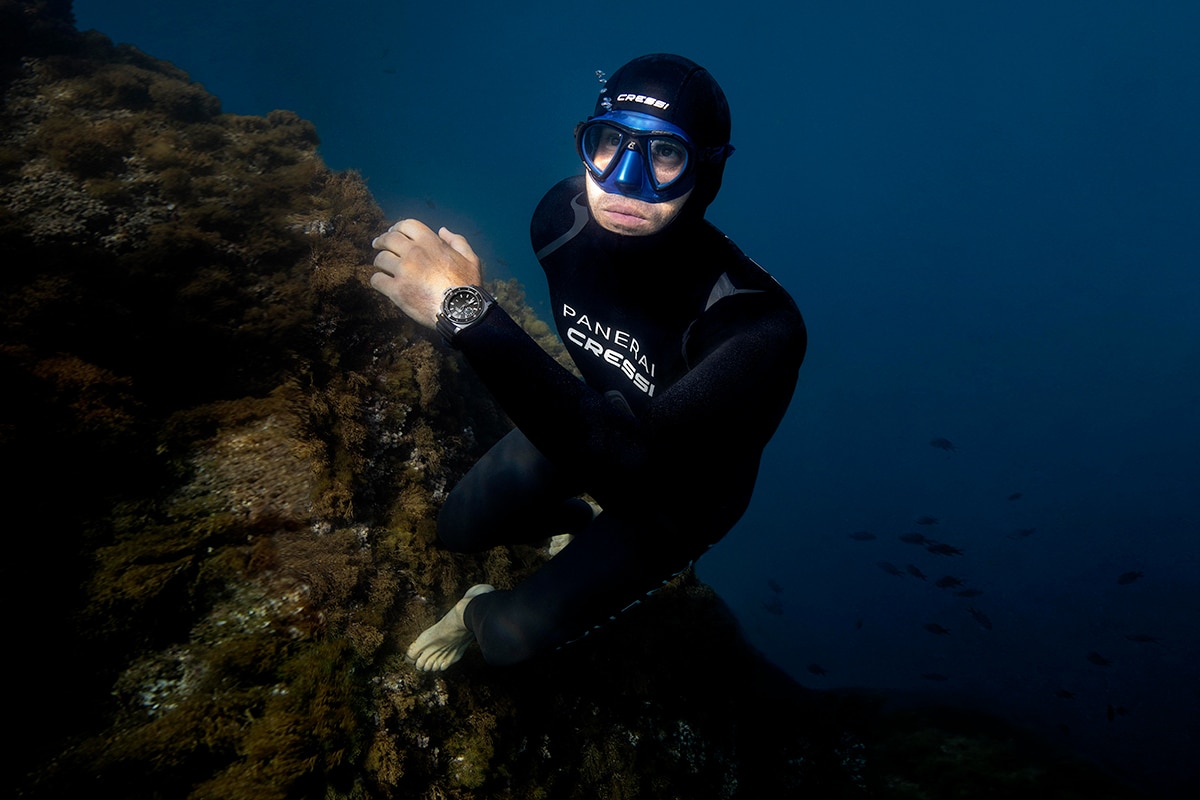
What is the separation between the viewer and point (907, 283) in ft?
350

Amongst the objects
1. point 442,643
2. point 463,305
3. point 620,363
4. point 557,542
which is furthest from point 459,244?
point 557,542

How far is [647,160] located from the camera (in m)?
2.21

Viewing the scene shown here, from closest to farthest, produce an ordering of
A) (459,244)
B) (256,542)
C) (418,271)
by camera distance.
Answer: (418,271) < (459,244) < (256,542)

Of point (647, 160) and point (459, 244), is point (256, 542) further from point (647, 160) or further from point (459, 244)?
point (647, 160)

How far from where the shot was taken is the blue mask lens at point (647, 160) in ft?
7.16

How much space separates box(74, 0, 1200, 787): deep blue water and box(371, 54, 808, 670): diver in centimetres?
818

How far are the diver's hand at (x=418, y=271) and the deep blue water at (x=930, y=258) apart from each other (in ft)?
31.5

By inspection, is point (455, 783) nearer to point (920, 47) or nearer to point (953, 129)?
point (920, 47)

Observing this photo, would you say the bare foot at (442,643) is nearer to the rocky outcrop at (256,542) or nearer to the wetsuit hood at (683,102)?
the rocky outcrop at (256,542)

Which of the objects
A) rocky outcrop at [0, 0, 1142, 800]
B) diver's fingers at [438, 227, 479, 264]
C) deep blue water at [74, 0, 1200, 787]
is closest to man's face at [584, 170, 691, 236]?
diver's fingers at [438, 227, 479, 264]

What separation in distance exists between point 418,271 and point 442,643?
1.89 metres

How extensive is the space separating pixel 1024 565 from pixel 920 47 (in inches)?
4095

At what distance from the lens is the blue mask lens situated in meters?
2.18

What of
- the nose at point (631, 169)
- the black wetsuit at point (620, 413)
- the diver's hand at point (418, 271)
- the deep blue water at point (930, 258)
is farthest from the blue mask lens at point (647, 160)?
the deep blue water at point (930, 258)
